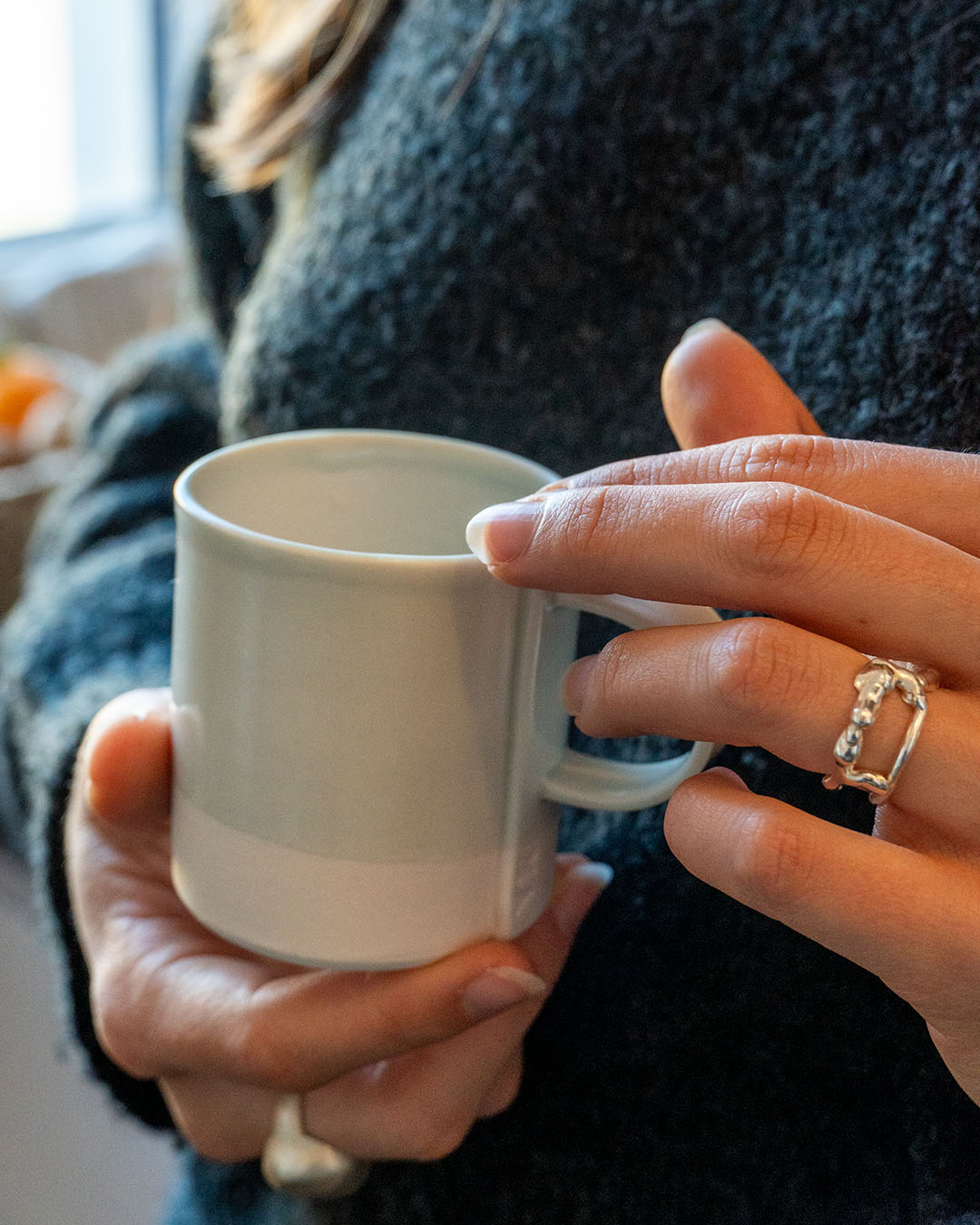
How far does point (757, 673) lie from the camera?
32cm

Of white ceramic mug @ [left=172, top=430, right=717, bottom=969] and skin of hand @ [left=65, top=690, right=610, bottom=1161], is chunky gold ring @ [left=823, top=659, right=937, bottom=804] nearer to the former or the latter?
white ceramic mug @ [left=172, top=430, right=717, bottom=969]

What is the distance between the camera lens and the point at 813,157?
516 millimetres

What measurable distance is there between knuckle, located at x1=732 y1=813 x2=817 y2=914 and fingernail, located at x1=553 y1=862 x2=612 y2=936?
16 cm

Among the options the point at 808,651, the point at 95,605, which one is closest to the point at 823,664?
the point at 808,651

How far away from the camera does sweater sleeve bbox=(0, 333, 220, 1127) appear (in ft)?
2.14

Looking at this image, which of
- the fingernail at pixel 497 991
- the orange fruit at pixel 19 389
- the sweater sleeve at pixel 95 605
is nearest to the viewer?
the fingernail at pixel 497 991

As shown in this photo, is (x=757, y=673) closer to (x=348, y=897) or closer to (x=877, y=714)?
(x=877, y=714)

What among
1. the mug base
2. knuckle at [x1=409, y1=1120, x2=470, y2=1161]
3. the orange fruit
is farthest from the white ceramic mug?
the orange fruit

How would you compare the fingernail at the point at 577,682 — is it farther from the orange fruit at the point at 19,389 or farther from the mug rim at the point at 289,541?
the orange fruit at the point at 19,389

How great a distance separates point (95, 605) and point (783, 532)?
0.58 metres

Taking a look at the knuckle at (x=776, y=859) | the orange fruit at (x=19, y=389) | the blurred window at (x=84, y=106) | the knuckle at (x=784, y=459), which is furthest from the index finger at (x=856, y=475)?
the blurred window at (x=84, y=106)

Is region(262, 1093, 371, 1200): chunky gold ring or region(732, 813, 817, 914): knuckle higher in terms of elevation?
region(732, 813, 817, 914): knuckle

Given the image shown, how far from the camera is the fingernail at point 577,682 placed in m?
0.37

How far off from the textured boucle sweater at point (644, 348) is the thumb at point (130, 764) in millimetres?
179
